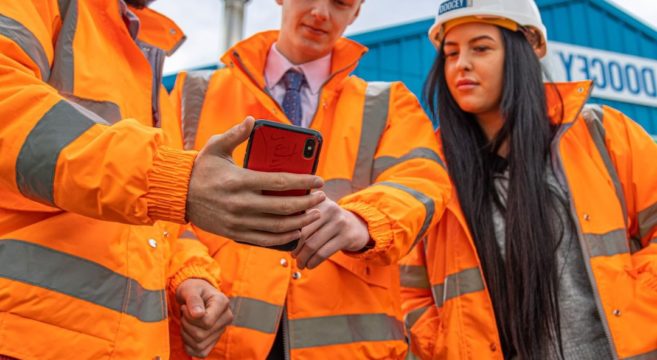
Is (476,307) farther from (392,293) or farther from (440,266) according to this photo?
(392,293)

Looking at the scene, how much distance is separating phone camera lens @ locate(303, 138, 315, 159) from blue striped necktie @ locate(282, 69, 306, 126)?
3.27ft

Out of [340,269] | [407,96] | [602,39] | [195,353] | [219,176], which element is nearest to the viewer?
[219,176]

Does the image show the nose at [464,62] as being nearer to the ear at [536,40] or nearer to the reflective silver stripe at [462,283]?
the ear at [536,40]

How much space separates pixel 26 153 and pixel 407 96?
157cm

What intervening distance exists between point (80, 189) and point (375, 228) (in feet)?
2.88

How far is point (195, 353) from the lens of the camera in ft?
5.95

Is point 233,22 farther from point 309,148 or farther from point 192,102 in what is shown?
point 309,148

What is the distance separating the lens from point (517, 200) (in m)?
2.58

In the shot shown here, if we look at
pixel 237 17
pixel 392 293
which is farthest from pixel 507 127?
pixel 237 17

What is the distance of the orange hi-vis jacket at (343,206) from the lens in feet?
6.32

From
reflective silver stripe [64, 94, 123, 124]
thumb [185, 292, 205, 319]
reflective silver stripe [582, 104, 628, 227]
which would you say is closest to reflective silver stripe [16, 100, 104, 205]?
reflective silver stripe [64, 94, 123, 124]

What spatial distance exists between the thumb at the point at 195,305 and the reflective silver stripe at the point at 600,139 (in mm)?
1838

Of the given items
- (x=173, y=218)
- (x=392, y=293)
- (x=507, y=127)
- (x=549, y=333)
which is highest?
(x=507, y=127)

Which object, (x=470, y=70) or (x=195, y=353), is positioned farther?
(x=470, y=70)
